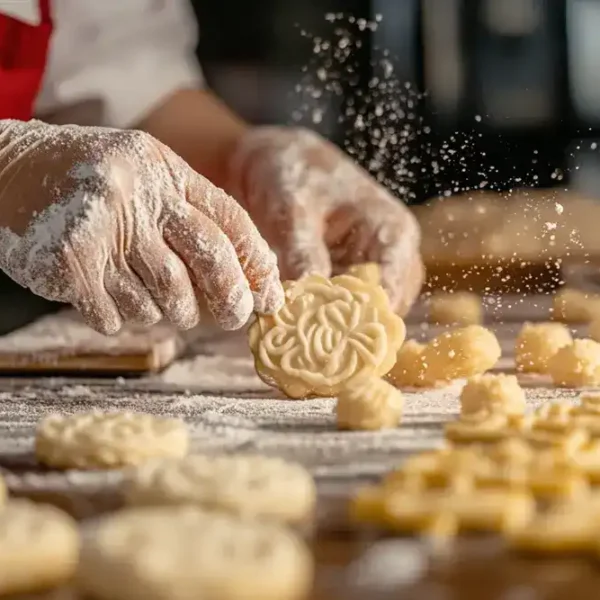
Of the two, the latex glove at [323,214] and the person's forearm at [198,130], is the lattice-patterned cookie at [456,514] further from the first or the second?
the person's forearm at [198,130]

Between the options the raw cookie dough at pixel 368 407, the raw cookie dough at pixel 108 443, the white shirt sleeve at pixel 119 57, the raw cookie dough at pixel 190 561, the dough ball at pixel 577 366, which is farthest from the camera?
the white shirt sleeve at pixel 119 57

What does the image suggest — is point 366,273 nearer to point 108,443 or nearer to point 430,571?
point 108,443

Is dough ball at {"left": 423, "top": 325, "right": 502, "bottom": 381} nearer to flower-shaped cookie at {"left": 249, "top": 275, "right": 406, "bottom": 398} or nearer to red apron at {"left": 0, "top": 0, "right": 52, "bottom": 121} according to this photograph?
flower-shaped cookie at {"left": 249, "top": 275, "right": 406, "bottom": 398}

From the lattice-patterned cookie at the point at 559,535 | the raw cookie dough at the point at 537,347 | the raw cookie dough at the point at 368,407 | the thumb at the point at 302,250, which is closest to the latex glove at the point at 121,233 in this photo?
the raw cookie dough at the point at 368,407

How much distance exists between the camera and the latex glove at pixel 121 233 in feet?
3.53

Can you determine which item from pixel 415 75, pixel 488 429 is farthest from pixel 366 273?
pixel 415 75

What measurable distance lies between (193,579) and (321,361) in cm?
65

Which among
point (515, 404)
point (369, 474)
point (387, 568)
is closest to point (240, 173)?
point (515, 404)

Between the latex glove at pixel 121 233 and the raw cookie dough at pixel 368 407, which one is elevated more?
the latex glove at pixel 121 233

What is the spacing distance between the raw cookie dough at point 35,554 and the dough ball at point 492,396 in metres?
0.50

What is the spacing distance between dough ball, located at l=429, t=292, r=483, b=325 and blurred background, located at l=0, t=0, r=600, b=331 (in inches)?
14.1

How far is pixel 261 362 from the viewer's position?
3.97 ft

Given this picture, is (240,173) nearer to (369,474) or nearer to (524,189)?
(524,189)

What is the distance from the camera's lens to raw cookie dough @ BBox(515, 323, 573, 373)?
1349 mm
